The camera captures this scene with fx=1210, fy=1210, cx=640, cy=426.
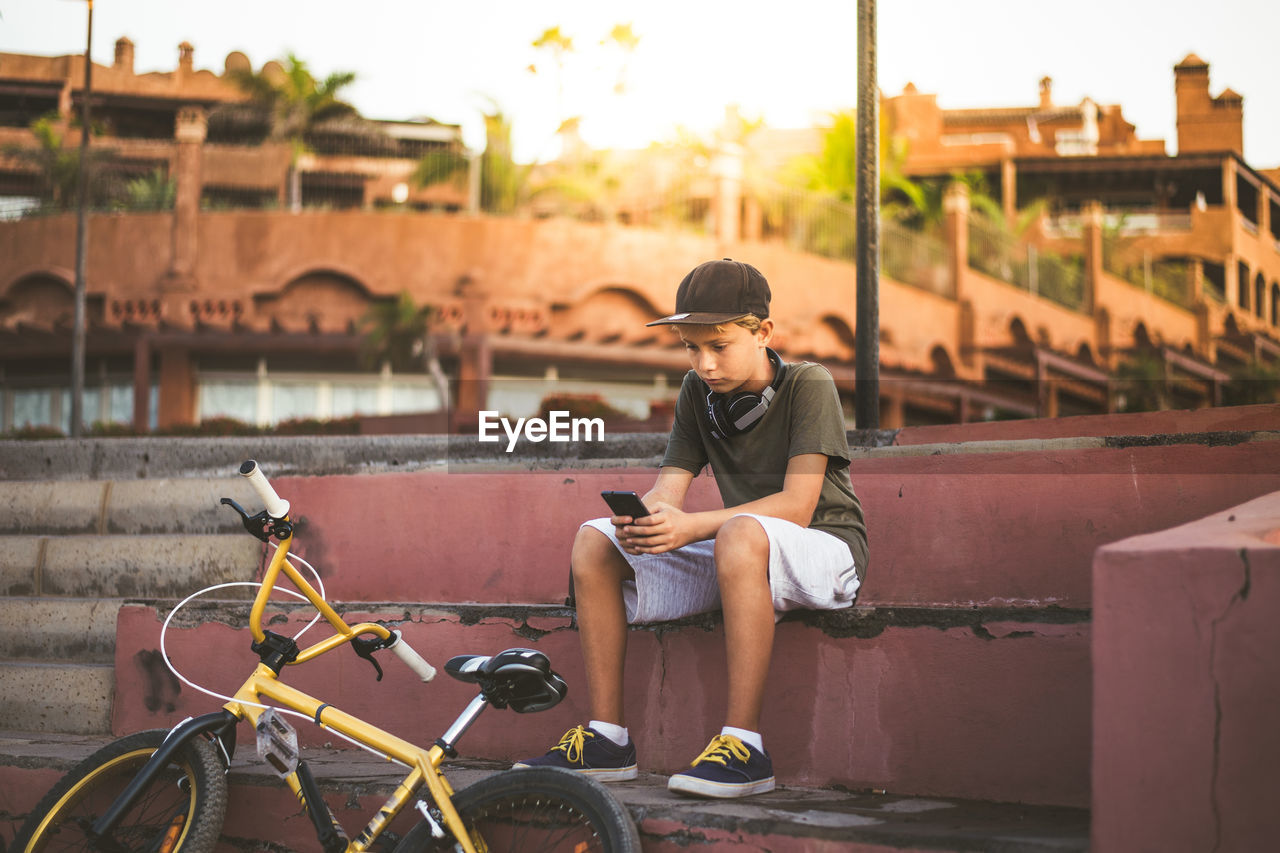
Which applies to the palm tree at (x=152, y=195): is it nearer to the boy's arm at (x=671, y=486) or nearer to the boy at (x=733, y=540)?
the boy's arm at (x=671, y=486)

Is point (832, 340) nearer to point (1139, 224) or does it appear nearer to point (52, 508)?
point (1139, 224)

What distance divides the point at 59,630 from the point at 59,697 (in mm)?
520

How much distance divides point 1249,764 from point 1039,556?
1507 millimetres

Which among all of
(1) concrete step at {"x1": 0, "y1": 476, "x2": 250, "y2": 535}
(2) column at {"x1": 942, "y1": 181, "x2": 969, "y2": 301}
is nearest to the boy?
(1) concrete step at {"x1": 0, "y1": 476, "x2": 250, "y2": 535}

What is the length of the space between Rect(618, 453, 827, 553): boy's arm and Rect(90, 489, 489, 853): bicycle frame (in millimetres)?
557

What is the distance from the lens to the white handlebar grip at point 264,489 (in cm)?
289

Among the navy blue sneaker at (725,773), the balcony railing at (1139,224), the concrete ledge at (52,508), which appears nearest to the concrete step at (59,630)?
the concrete ledge at (52,508)

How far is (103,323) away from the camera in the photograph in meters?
23.7

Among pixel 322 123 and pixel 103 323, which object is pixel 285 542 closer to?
pixel 103 323

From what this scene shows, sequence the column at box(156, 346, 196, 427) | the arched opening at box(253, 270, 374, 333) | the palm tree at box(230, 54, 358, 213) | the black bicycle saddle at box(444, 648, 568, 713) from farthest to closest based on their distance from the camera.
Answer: the palm tree at box(230, 54, 358, 213) < the column at box(156, 346, 196, 427) < the arched opening at box(253, 270, 374, 333) < the black bicycle saddle at box(444, 648, 568, 713)

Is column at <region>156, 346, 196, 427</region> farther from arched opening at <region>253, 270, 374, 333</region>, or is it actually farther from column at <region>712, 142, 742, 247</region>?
column at <region>712, 142, 742, 247</region>

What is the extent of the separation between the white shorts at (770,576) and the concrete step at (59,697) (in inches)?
83.2

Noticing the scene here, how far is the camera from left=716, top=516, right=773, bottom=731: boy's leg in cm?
301

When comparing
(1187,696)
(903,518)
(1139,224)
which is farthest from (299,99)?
(1187,696)
